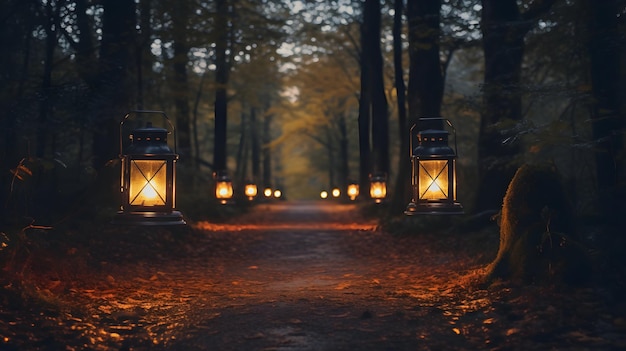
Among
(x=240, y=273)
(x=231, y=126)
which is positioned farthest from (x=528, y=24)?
(x=231, y=126)

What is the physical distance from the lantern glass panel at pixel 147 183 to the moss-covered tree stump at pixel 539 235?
4528 millimetres

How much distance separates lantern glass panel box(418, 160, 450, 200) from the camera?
32.5ft

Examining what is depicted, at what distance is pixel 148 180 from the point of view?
866cm

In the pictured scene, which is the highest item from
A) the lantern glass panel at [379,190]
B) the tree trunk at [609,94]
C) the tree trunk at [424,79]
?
the tree trunk at [424,79]

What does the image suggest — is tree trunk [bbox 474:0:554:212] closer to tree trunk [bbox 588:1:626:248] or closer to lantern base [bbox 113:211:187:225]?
tree trunk [bbox 588:1:626:248]

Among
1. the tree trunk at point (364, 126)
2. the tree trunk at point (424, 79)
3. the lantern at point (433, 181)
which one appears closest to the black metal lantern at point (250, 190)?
the tree trunk at point (364, 126)

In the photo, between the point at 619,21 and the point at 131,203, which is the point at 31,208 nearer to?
the point at 131,203

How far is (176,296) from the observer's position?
333 inches

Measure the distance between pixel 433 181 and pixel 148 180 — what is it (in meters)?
4.31

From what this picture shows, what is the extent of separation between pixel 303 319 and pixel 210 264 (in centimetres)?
526

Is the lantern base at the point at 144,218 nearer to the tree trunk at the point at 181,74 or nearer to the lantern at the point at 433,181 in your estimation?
the lantern at the point at 433,181

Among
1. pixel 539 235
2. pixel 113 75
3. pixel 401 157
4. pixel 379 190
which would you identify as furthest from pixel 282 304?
pixel 379 190

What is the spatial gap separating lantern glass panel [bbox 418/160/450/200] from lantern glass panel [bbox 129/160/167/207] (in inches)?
155

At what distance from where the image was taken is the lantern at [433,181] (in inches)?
385
